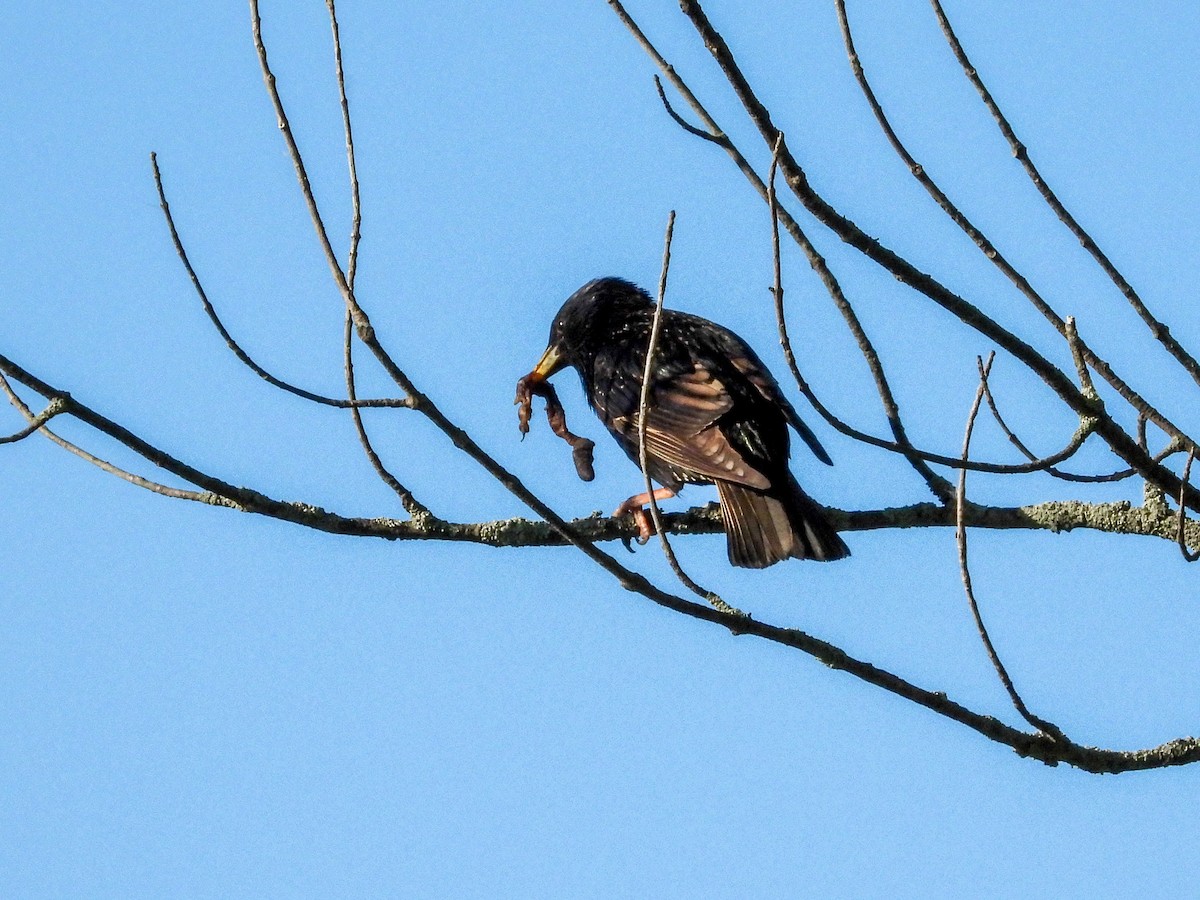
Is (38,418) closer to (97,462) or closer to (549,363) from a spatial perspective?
(97,462)

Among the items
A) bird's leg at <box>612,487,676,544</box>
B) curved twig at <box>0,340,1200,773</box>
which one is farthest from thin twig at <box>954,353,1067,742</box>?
bird's leg at <box>612,487,676,544</box>

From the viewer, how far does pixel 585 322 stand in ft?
22.5

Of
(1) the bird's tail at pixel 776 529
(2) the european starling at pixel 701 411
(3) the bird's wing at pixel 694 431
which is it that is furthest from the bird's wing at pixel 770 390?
(1) the bird's tail at pixel 776 529

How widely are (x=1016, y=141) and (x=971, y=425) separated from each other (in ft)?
A: 2.08

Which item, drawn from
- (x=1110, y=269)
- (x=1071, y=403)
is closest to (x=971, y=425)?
(x=1071, y=403)

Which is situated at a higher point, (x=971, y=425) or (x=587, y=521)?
(x=587, y=521)

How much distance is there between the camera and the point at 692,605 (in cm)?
274

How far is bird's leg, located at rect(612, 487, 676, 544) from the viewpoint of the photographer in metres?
4.60

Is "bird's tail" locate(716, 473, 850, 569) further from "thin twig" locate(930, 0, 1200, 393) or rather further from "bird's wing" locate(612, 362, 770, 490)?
"thin twig" locate(930, 0, 1200, 393)

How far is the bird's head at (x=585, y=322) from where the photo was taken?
22.3 ft

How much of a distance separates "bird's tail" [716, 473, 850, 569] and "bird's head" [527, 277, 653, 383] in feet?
5.82

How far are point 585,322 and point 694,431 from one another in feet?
4.71

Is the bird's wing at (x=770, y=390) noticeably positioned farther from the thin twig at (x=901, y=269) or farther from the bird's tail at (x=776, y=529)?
the thin twig at (x=901, y=269)

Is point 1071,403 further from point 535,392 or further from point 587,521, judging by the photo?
point 535,392
